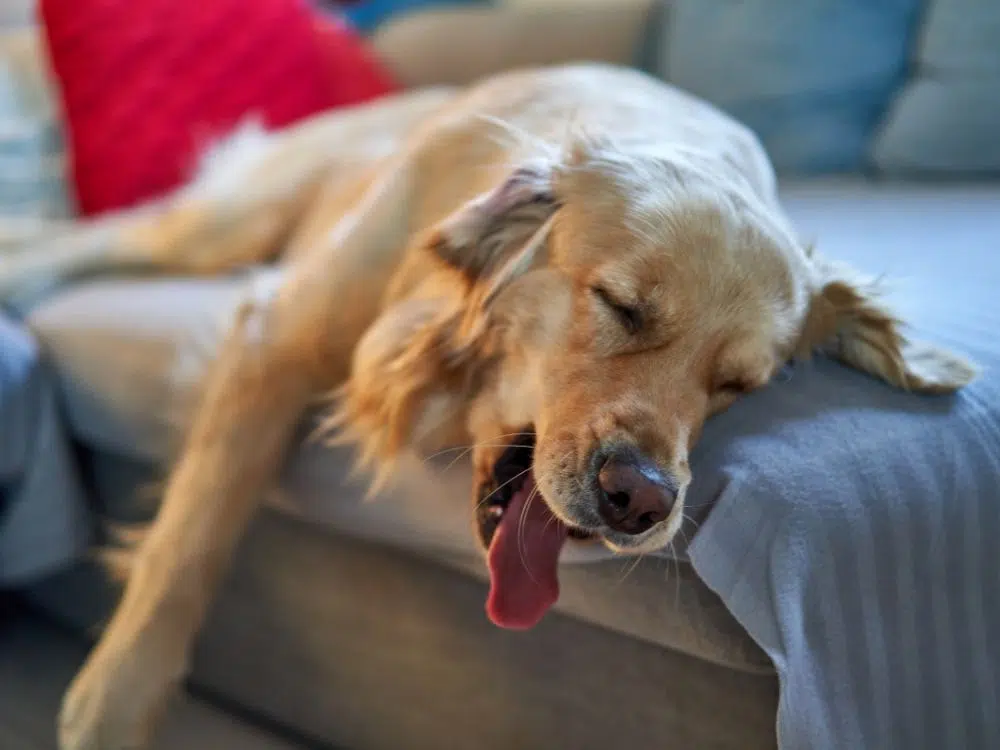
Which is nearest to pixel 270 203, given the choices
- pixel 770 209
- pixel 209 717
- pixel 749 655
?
pixel 209 717

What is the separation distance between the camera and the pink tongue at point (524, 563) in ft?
3.26

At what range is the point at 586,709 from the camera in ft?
3.77

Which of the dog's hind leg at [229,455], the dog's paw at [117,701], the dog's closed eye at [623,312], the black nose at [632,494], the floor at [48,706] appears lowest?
the floor at [48,706]

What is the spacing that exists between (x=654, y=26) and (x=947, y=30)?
2.28 ft

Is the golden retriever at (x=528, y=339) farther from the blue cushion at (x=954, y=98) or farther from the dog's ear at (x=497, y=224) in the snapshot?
the blue cushion at (x=954, y=98)

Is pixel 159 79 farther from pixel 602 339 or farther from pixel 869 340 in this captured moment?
pixel 869 340

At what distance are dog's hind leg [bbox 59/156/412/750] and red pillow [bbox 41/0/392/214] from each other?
914 millimetres

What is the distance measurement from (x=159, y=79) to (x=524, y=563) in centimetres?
166

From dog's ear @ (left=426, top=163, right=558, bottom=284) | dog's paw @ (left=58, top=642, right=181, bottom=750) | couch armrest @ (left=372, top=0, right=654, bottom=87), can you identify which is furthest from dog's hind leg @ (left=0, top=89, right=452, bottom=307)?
dog's paw @ (left=58, top=642, right=181, bottom=750)

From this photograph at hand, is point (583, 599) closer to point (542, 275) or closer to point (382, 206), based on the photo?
point (542, 275)

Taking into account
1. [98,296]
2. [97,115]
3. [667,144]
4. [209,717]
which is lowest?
[209,717]

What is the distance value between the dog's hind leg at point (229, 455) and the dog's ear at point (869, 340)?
0.61 m

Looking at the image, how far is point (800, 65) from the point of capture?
2082 mm

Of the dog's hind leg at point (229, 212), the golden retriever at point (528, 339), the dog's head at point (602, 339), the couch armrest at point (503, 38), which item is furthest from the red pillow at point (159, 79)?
the dog's head at point (602, 339)
